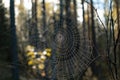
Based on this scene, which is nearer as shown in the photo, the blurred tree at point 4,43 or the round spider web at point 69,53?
the round spider web at point 69,53

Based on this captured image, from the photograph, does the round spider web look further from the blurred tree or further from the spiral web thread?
the blurred tree

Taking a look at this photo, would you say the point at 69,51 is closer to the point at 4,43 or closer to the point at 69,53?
the point at 69,53

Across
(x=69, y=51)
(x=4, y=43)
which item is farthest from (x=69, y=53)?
(x=4, y=43)

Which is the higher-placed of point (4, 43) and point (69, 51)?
point (69, 51)

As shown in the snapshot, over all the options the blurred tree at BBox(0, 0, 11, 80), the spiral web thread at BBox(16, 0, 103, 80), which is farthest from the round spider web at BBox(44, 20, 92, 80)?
the blurred tree at BBox(0, 0, 11, 80)

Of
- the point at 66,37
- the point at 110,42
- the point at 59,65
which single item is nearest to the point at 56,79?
the point at 59,65

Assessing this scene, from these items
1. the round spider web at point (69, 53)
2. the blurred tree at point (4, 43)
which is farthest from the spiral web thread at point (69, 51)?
the blurred tree at point (4, 43)

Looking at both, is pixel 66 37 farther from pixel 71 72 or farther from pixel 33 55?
pixel 33 55

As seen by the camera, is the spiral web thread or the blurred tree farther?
the blurred tree

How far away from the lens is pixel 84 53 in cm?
353

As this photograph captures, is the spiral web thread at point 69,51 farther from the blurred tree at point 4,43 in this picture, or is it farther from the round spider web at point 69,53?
the blurred tree at point 4,43

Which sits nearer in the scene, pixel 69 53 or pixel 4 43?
pixel 69 53

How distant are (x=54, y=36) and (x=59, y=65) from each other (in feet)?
1.56

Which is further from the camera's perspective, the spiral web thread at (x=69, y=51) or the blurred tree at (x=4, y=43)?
the blurred tree at (x=4, y=43)
